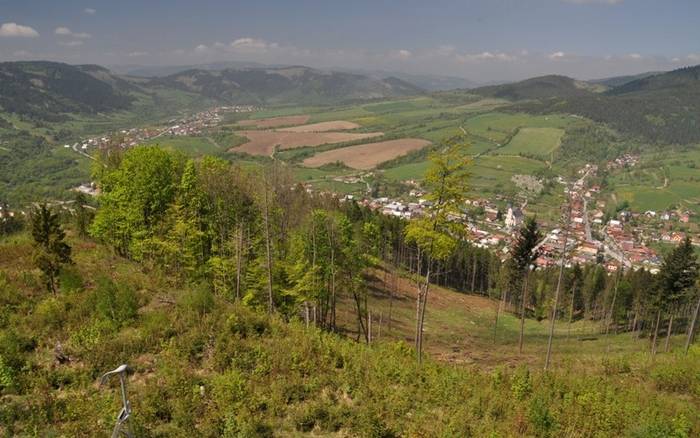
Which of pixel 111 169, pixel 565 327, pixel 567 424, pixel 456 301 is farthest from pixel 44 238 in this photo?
pixel 565 327

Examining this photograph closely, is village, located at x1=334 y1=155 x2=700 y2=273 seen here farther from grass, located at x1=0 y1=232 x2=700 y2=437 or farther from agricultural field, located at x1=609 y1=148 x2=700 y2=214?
grass, located at x1=0 y1=232 x2=700 y2=437

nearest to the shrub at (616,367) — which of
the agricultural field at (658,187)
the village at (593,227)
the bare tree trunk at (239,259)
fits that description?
the bare tree trunk at (239,259)

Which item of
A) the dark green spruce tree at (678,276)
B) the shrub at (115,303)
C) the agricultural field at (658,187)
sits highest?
the shrub at (115,303)

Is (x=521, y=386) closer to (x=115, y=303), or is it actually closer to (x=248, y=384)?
(x=248, y=384)

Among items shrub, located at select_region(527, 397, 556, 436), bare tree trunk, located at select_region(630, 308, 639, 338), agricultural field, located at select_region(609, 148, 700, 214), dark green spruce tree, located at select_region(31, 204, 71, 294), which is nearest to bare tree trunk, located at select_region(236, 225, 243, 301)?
dark green spruce tree, located at select_region(31, 204, 71, 294)

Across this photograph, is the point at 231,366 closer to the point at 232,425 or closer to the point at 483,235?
the point at 232,425

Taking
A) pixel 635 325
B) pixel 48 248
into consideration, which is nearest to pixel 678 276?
pixel 635 325

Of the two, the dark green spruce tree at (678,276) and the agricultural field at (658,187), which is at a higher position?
the dark green spruce tree at (678,276)

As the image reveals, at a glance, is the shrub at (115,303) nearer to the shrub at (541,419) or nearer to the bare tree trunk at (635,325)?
the shrub at (541,419)

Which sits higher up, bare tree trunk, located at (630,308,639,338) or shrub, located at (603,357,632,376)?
shrub, located at (603,357,632,376)

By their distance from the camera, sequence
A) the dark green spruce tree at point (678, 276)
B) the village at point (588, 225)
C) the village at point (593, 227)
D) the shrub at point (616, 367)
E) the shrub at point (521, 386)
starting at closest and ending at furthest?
the shrub at point (521, 386), the shrub at point (616, 367), the dark green spruce tree at point (678, 276), the village at point (593, 227), the village at point (588, 225)

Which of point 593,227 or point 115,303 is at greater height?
point 115,303

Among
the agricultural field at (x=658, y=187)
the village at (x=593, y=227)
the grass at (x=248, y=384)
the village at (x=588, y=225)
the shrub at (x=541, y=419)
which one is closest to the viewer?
the grass at (x=248, y=384)
